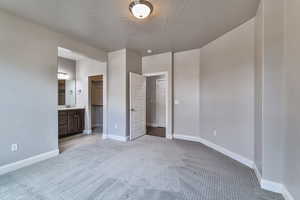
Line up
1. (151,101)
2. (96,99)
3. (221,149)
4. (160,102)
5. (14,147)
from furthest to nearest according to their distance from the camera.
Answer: (151,101) → (160,102) → (96,99) → (221,149) → (14,147)

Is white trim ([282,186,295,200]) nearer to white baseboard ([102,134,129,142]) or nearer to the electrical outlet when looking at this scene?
white baseboard ([102,134,129,142])

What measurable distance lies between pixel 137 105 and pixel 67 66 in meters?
3.02

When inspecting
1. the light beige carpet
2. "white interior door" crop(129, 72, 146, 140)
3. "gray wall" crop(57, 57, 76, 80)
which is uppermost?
"gray wall" crop(57, 57, 76, 80)

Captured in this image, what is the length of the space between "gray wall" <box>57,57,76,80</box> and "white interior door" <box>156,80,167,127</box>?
138 inches

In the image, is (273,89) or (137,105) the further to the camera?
(137,105)

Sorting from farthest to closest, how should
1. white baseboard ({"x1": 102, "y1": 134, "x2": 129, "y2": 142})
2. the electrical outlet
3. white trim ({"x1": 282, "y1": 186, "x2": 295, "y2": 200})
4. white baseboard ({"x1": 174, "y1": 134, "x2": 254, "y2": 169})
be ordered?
white baseboard ({"x1": 102, "y1": 134, "x2": 129, "y2": 142}) → white baseboard ({"x1": 174, "y1": 134, "x2": 254, "y2": 169}) → the electrical outlet → white trim ({"x1": 282, "y1": 186, "x2": 295, "y2": 200})

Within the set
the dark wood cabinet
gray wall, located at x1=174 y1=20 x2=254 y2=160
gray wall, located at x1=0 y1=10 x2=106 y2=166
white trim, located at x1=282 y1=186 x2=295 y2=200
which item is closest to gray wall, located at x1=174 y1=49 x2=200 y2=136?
gray wall, located at x1=174 y1=20 x2=254 y2=160

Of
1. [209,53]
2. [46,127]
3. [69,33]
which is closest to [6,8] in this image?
[69,33]

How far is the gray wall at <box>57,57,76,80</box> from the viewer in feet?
15.8

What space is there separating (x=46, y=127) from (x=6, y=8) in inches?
85.9

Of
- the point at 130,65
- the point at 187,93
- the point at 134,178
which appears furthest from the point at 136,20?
the point at 134,178

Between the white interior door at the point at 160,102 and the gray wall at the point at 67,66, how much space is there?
3.50 metres

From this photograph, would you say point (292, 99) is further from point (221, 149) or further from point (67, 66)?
point (67, 66)

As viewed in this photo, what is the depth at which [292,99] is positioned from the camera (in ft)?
5.23
